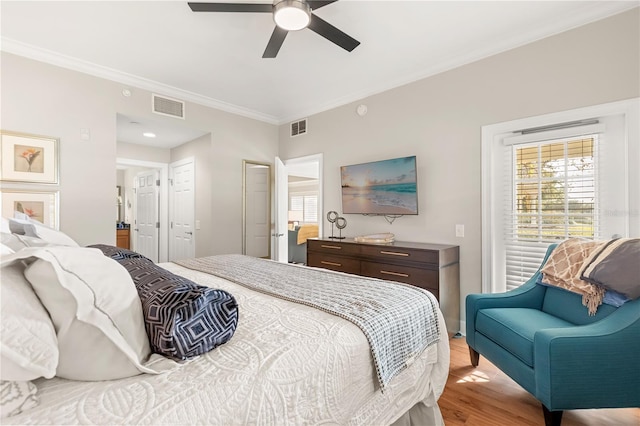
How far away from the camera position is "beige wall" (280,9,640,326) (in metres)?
2.31

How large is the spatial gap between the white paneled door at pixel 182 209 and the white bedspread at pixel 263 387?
3.71m

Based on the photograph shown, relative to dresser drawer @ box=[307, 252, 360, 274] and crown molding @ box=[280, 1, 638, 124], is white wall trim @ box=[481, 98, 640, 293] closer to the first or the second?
crown molding @ box=[280, 1, 638, 124]

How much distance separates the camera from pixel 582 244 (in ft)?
6.72

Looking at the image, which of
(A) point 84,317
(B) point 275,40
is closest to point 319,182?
(B) point 275,40

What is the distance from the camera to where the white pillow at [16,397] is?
0.61m

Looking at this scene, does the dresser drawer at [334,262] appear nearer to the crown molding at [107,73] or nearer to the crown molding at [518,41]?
the crown molding at [518,41]

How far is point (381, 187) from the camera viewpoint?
11.7ft

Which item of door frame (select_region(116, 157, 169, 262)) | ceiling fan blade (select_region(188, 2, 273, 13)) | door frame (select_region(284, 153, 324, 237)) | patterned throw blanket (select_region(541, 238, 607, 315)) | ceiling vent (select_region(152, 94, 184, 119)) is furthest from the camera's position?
door frame (select_region(116, 157, 169, 262))

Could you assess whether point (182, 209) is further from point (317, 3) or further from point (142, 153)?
point (317, 3)

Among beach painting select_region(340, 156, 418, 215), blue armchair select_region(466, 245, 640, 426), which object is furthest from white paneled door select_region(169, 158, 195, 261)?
blue armchair select_region(466, 245, 640, 426)

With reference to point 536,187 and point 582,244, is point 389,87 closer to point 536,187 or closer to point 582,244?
point 536,187

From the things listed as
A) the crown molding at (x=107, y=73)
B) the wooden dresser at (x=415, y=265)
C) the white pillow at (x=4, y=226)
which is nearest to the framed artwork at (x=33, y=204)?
the crown molding at (x=107, y=73)

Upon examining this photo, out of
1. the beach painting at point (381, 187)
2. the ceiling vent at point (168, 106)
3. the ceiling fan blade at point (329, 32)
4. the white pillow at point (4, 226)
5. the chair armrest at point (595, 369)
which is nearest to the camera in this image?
the white pillow at point (4, 226)

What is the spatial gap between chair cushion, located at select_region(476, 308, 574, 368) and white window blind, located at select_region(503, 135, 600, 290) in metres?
0.75
